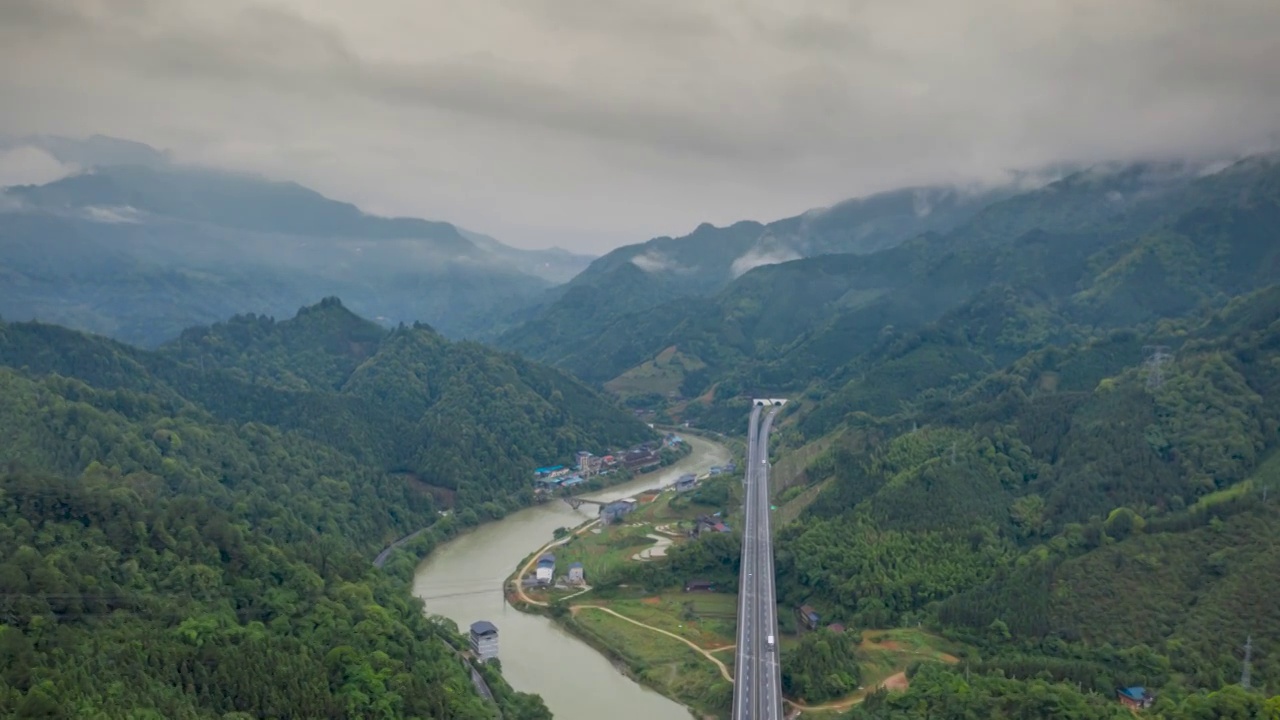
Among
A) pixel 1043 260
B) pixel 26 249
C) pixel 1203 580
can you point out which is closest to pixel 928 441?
pixel 1203 580

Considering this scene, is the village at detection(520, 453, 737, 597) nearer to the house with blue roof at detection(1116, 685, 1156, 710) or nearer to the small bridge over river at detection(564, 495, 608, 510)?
the small bridge over river at detection(564, 495, 608, 510)

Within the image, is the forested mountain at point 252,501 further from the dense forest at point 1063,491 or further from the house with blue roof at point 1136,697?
the house with blue roof at point 1136,697

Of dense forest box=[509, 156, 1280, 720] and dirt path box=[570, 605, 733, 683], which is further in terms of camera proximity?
dirt path box=[570, 605, 733, 683]

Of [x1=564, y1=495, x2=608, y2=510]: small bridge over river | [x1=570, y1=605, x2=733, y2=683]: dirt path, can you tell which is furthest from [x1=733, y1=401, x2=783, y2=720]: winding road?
Result: [x1=564, y1=495, x2=608, y2=510]: small bridge over river

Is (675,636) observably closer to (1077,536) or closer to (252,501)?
(1077,536)

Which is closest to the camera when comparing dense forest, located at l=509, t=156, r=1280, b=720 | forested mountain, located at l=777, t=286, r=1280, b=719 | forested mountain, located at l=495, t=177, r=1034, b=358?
forested mountain, located at l=777, t=286, r=1280, b=719

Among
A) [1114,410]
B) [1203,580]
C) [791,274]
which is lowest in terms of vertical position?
[1203,580]

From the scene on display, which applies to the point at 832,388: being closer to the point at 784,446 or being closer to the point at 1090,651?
the point at 784,446

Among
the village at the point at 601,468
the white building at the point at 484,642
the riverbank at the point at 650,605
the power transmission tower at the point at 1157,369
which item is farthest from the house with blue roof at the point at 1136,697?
the village at the point at 601,468
